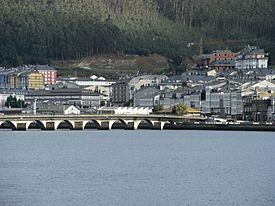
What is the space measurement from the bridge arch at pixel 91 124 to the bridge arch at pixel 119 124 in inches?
38.0

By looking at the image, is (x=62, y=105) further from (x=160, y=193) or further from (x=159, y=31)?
(x=160, y=193)

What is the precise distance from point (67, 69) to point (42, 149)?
78.5 m

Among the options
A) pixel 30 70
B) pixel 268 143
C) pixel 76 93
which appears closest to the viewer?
pixel 268 143

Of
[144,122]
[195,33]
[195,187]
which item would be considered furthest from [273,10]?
[195,187]

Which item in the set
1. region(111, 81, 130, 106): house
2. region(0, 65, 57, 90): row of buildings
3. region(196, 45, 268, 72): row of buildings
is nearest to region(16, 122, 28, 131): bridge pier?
region(111, 81, 130, 106): house

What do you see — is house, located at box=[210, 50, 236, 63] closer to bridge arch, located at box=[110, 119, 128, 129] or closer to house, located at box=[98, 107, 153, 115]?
house, located at box=[98, 107, 153, 115]

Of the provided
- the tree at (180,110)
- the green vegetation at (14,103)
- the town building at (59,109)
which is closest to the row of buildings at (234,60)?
the green vegetation at (14,103)

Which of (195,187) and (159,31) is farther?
(159,31)

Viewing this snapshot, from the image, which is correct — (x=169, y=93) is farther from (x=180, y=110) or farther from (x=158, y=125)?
(x=158, y=125)

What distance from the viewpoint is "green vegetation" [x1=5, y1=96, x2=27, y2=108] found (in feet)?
354

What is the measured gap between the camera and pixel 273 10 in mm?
151125

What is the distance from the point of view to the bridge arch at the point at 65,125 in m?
80.7

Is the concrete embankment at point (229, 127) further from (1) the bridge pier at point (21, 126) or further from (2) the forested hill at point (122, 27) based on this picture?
(2) the forested hill at point (122, 27)

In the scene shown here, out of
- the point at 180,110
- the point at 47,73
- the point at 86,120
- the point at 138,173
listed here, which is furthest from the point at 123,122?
the point at 138,173
